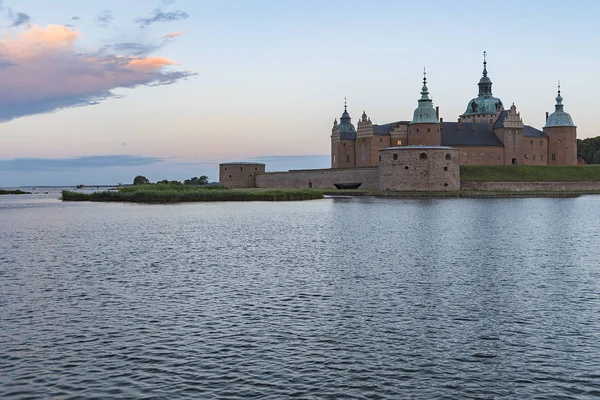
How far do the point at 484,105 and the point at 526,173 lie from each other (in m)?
17.6

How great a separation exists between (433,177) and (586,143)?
50304 mm

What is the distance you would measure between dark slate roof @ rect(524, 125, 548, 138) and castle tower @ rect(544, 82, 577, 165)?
46.8 inches

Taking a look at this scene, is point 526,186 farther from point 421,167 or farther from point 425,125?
point 425,125

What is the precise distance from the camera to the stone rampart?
75.2m

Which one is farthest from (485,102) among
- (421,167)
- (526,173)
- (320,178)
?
(320,178)

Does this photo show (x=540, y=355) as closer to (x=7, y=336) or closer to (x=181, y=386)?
(x=181, y=386)

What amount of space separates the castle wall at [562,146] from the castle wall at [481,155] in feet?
28.9

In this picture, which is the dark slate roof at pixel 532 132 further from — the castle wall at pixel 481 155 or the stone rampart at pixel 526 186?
the stone rampart at pixel 526 186

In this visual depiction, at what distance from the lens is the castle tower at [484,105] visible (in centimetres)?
9256

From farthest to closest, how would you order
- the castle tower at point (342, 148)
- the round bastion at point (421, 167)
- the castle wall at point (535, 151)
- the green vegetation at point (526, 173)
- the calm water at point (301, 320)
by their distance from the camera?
the castle tower at point (342, 148) → the castle wall at point (535, 151) → the green vegetation at point (526, 173) → the round bastion at point (421, 167) → the calm water at point (301, 320)

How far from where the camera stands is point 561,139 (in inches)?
3509

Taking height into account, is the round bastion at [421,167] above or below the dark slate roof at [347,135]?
below

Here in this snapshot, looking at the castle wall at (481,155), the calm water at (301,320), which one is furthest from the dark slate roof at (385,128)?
the calm water at (301,320)

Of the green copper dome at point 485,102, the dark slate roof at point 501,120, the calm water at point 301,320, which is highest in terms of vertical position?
the green copper dome at point 485,102
